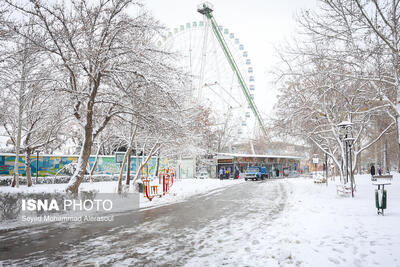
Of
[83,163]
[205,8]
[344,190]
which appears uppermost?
[205,8]

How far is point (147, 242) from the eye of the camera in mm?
7512

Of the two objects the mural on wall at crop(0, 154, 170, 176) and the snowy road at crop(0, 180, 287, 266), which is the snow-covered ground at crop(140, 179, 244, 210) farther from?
the snowy road at crop(0, 180, 287, 266)

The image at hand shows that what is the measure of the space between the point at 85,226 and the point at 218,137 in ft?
145

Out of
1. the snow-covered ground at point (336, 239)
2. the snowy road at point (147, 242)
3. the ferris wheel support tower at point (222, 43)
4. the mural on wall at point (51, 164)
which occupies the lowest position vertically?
the snowy road at point (147, 242)

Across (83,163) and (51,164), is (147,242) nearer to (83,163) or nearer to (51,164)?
(83,163)

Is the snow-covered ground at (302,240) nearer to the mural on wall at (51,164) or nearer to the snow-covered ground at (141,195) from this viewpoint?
the snow-covered ground at (141,195)

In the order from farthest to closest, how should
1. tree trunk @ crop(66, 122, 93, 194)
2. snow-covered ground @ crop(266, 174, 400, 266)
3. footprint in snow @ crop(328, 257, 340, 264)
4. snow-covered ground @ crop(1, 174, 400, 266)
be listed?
tree trunk @ crop(66, 122, 93, 194) < snow-covered ground @ crop(1, 174, 400, 266) < snow-covered ground @ crop(266, 174, 400, 266) < footprint in snow @ crop(328, 257, 340, 264)

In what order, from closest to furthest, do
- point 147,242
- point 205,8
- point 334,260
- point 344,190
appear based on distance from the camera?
1. point 334,260
2. point 147,242
3. point 344,190
4. point 205,8

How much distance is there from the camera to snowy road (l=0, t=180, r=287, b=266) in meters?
6.11

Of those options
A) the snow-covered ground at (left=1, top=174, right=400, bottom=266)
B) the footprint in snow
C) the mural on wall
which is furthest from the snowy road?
the mural on wall

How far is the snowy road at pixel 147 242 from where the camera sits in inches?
241

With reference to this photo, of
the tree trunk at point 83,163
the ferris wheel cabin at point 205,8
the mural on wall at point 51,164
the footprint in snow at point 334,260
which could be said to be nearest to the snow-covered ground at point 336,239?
the footprint in snow at point 334,260

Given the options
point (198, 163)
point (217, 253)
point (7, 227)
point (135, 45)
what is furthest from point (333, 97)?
point (198, 163)

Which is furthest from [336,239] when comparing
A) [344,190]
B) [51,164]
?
[51,164]
